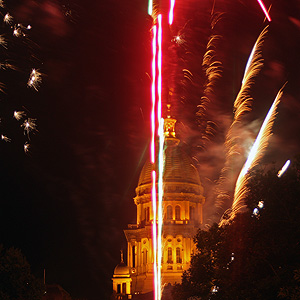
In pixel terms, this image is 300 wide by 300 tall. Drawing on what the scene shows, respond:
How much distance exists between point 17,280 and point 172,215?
217 ft

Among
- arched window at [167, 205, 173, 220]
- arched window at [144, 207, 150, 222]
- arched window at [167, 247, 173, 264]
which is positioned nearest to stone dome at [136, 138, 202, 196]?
arched window at [167, 205, 173, 220]

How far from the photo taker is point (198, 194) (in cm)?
11225

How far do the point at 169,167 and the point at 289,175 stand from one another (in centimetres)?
7666

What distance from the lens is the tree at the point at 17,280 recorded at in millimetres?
47344

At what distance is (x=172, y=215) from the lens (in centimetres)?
11275

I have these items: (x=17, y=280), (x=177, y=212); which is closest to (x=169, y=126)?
(x=177, y=212)

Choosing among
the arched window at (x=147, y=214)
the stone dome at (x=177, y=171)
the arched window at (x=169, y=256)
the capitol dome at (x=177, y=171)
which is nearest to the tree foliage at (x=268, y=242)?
the capitol dome at (x=177, y=171)

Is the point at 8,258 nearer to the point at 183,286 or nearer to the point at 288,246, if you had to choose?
the point at 183,286

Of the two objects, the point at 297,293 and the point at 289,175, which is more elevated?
the point at 289,175

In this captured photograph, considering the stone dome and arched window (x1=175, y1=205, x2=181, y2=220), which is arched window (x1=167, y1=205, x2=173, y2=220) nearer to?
arched window (x1=175, y1=205, x2=181, y2=220)

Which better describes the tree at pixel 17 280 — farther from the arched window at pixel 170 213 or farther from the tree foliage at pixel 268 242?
the arched window at pixel 170 213

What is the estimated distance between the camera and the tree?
155 ft

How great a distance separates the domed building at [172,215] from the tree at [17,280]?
61196 mm

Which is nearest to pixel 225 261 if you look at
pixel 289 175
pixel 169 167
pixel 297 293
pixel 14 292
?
pixel 289 175
